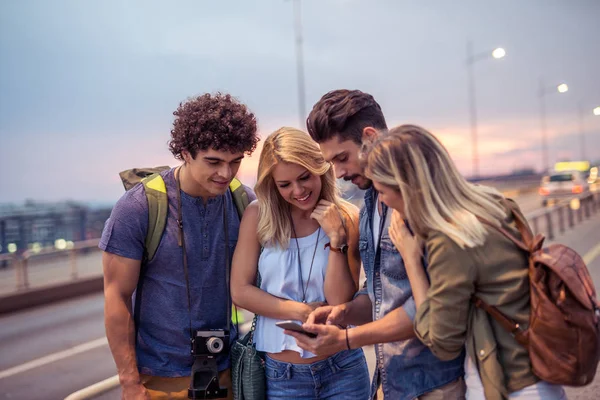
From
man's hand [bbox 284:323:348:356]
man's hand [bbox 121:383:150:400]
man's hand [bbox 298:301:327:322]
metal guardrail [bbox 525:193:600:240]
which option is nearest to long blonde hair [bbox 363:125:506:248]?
man's hand [bbox 284:323:348:356]

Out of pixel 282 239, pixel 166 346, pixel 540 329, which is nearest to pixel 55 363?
pixel 166 346

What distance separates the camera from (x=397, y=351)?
2316 mm

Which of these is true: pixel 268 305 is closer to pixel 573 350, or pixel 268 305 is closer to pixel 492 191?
pixel 492 191

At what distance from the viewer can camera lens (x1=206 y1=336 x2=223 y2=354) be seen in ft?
9.27

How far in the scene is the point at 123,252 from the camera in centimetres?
275

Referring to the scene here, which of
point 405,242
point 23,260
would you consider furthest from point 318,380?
point 23,260

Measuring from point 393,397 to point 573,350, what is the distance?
0.72 meters

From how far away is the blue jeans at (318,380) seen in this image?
273 cm

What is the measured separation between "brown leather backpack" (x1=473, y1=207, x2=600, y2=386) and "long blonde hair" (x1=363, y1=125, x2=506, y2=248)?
15 cm

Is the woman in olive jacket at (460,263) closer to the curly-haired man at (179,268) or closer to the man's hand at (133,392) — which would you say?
the curly-haired man at (179,268)

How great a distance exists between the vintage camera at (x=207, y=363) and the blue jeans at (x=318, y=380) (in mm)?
239

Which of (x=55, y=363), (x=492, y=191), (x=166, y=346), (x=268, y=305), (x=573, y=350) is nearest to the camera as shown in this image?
(x=573, y=350)

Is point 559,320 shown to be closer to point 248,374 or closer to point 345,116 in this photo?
point 345,116

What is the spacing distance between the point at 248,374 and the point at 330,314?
1.71 feet
